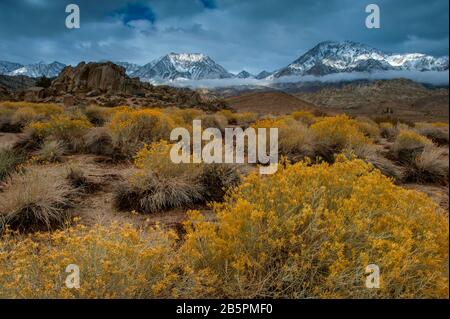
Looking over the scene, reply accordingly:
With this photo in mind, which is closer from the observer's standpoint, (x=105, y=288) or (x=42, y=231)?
(x=105, y=288)

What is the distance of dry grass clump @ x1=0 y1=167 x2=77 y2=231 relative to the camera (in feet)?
14.8

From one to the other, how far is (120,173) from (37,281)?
14.2 feet

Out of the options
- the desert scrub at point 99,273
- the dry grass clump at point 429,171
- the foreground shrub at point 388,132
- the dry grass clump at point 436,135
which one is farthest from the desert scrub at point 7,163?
A: the dry grass clump at point 436,135

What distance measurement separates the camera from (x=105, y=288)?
2463 millimetres

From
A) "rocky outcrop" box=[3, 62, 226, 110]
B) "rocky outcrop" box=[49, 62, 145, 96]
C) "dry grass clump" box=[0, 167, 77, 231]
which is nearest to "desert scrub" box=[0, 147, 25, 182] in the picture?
"dry grass clump" box=[0, 167, 77, 231]

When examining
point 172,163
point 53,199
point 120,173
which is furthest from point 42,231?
point 120,173

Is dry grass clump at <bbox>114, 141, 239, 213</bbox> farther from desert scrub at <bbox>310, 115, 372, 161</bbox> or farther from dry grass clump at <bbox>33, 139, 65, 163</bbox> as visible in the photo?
desert scrub at <bbox>310, 115, 372, 161</bbox>

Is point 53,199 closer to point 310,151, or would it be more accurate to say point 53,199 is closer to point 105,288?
point 105,288

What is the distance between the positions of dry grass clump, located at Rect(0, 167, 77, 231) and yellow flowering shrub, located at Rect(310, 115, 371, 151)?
6.17m

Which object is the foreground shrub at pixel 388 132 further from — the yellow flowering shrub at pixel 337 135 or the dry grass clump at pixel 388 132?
the yellow flowering shrub at pixel 337 135

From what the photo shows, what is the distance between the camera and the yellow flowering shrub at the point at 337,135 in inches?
339
